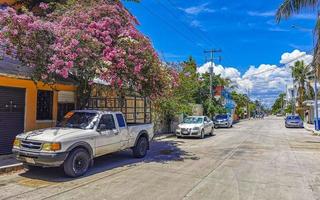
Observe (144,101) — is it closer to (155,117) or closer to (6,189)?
(155,117)

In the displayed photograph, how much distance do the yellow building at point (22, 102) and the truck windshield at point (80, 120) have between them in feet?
6.96

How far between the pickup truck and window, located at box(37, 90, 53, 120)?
159 inches

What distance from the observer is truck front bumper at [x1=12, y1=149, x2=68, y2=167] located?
9312mm

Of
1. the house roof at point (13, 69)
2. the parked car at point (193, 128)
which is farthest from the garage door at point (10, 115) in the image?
the parked car at point (193, 128)

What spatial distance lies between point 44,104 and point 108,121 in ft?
16.3

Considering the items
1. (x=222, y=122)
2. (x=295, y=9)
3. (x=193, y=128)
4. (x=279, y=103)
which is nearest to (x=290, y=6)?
(x=295, y=9)

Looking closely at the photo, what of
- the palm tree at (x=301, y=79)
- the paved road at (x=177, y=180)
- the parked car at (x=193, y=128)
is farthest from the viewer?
the palm tree at (x=301, y=79)

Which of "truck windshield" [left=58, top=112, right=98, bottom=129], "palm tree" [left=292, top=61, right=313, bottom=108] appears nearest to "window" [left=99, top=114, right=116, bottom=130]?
"truck windshield" [left=58, top=112, right=98, bottom=129]

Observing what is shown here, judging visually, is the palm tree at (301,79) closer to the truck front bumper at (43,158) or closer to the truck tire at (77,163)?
the truck tire at (77,163)

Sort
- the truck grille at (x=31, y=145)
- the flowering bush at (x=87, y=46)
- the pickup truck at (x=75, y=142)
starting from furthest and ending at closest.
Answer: the flowering bush at (x=87, y=46) → the truck grille at (x=31, y=145) → the pickup truck at (x=75, y=142)

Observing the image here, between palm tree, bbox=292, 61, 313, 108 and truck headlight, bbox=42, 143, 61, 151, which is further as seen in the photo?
palm tree, bbox=292, 61, 313, 108

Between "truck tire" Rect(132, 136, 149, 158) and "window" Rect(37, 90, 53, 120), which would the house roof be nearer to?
"window" Rect(37, 90, 53, 120)

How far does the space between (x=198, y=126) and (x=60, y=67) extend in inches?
583

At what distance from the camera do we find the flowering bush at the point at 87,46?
1084 centimetres
